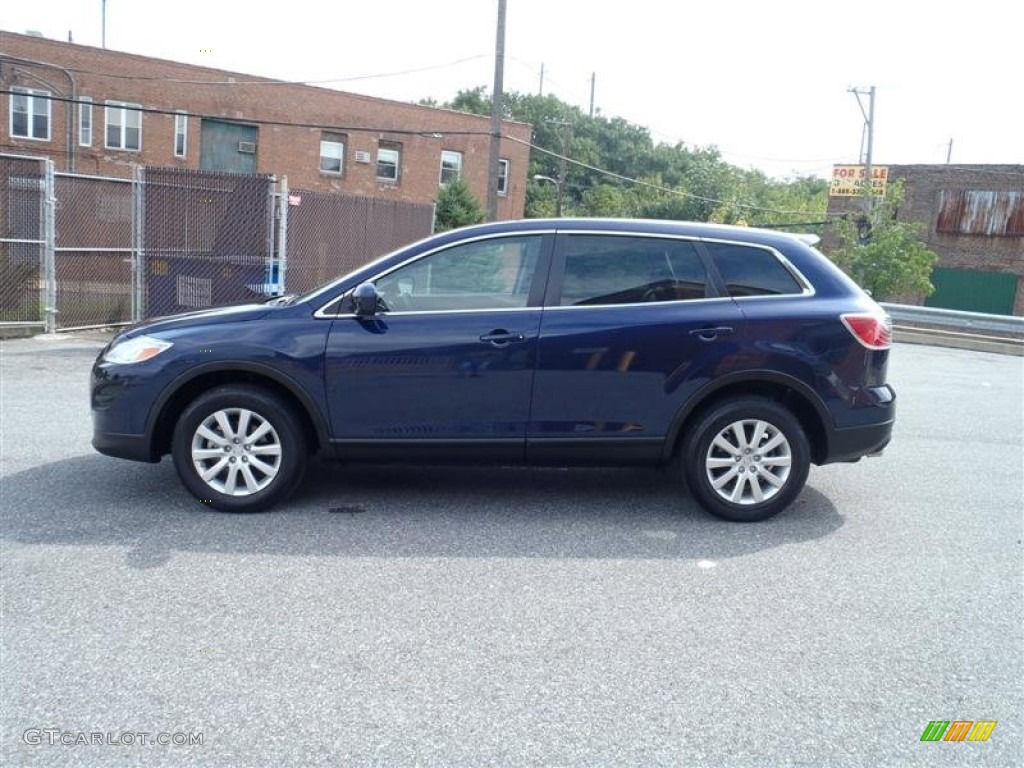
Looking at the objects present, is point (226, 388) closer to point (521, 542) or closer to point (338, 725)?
point (521, 542)

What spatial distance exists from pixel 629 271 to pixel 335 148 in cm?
3386

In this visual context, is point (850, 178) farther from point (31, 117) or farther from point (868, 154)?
point (31, 117)

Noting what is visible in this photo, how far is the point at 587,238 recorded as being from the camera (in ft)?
18.5

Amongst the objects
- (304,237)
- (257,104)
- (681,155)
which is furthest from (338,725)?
(681,155)

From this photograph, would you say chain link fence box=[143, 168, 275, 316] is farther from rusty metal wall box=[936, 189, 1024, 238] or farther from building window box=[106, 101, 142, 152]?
rusty metal wall box=[936, 189, 1024, 238]

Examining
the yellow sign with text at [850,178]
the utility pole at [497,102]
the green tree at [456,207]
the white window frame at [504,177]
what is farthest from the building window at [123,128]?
the yellow sign with text at [850,178]

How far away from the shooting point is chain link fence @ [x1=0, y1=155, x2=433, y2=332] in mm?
12359

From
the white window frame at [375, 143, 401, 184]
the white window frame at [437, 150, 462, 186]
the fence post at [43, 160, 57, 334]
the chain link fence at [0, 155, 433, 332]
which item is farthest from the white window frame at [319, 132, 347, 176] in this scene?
the fence post at [43, 160, 57, 334]

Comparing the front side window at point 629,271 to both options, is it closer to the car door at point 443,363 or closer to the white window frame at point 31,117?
the car door at point 443,363

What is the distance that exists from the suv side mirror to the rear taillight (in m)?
2.71

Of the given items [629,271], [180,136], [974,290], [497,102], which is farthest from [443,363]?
[974,290]

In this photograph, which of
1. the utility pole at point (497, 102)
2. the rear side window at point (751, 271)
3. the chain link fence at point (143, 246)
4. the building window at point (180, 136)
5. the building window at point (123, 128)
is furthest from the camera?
the building window at point (180, 136)

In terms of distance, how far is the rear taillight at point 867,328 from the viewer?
5.54m

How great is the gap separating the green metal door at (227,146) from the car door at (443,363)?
3209 cm
